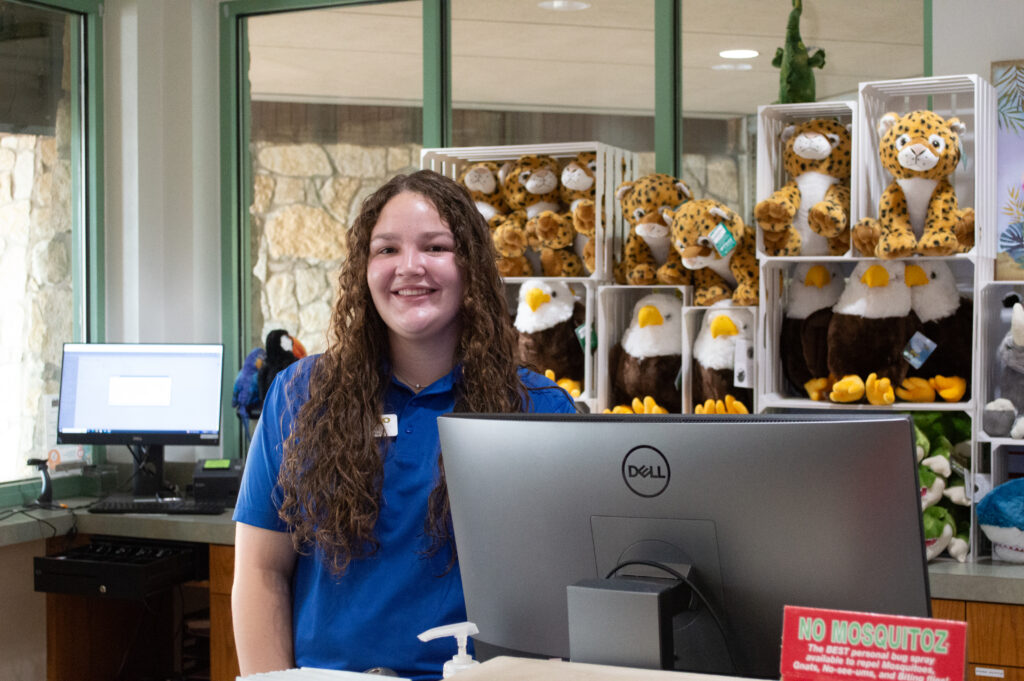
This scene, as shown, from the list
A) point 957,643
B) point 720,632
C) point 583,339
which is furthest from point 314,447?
point 583,339

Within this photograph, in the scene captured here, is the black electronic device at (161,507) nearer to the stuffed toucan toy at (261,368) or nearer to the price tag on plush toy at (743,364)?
the stuffed toucan toy at (261,368)

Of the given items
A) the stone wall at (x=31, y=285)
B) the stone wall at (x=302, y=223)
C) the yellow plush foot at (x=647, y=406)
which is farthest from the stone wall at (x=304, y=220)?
the yellow plush foot at (x=647, y=406)

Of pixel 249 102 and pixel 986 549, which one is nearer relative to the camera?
pixel 986 549

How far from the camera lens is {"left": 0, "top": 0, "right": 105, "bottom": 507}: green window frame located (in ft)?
12.5

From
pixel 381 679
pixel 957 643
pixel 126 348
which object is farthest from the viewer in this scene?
pixel 126 348

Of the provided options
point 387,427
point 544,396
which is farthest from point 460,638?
point 544,396

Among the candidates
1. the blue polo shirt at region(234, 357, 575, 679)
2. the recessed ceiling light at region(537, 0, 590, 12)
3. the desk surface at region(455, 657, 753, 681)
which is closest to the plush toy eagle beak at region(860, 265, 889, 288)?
the recessed ceiling light at region(537, 0, 590, 12)

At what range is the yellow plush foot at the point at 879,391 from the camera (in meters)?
2.65

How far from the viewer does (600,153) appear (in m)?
3.10

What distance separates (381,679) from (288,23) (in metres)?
3.43

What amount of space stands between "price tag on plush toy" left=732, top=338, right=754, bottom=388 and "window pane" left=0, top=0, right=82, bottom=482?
2.26 metres

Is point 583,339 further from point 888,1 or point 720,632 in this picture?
point 720,632

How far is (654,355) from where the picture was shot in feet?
10.0

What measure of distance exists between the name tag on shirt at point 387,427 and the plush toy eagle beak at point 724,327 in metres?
1.53
